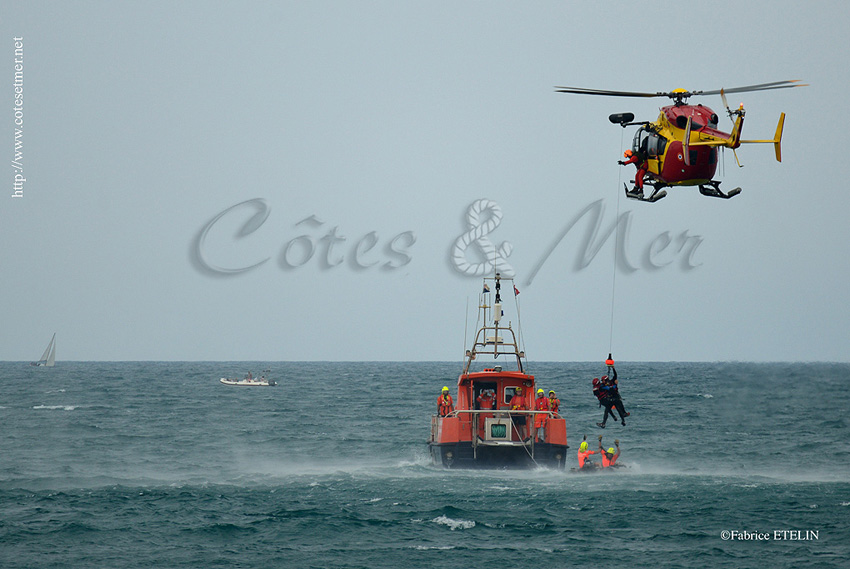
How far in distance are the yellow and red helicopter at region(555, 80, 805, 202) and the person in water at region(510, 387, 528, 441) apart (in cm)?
1472

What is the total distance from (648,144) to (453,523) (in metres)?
12.1

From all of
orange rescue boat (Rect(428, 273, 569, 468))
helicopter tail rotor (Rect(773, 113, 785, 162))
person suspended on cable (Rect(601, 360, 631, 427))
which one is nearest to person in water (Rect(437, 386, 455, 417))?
orange rescue boat (Rect(428, 273, 569, 468))

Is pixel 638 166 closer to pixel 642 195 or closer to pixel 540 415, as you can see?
pixel 642 195

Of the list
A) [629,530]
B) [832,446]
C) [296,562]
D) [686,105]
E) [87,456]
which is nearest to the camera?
[686,105]

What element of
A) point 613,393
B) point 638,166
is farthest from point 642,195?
point 613,393

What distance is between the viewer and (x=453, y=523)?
26.4 m

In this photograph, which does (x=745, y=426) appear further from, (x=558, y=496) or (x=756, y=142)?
(x=756, y=142)

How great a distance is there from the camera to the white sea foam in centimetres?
2598

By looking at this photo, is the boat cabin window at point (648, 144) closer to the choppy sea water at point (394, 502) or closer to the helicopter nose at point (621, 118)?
the helicopter nose at point (621, 118)

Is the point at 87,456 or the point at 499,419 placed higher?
the point at 499,419

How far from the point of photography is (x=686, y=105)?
20281 millimetres

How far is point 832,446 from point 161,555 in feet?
110

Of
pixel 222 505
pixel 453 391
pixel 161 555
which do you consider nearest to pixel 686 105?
pixel 161 555

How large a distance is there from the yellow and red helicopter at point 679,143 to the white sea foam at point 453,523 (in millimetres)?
10916
